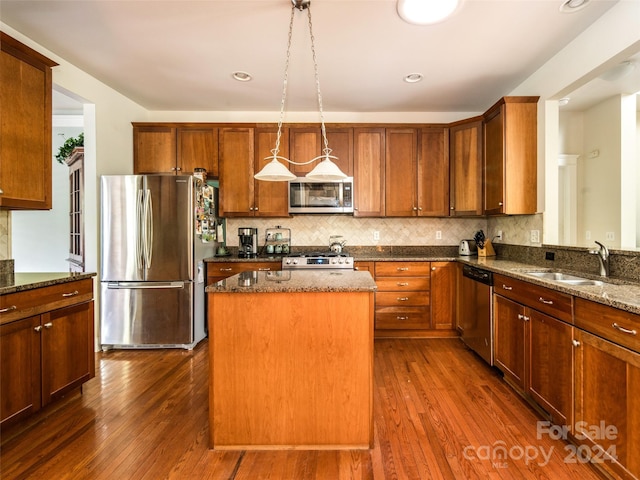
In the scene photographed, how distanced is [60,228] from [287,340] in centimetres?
442

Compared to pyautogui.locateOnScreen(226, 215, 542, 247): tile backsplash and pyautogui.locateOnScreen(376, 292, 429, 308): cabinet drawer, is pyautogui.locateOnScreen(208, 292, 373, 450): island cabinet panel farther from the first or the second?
pyautogui.locateOnScreen(226, 215, 542, 247): tile backsplash

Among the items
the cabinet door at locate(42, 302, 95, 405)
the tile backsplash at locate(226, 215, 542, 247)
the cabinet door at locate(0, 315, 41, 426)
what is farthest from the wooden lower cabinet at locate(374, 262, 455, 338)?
the cabinet door at locate(0, 315, 41, 426)

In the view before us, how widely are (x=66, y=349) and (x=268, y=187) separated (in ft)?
7.78

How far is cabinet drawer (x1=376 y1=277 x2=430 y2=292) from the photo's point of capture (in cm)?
354

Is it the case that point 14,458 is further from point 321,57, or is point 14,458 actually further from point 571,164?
point 571,164

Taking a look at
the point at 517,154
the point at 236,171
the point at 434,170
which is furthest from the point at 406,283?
the point at 236,171

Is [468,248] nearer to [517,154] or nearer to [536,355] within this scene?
[517,154]

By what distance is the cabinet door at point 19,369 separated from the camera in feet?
5.72

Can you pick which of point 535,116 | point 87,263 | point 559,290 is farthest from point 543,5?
point 87,263

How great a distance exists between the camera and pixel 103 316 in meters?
3.23

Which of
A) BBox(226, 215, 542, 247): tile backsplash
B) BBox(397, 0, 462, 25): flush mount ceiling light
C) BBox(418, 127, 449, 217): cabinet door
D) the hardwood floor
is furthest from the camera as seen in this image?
BBox(226, 215, 542, 247): tile backsplash

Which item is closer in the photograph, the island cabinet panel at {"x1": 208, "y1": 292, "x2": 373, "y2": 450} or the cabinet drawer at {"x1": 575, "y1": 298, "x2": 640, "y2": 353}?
the cabinet drawer at {"x1": 575, "y1": 298, "x2": 640, "y2": 353}

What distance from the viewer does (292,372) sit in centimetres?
176

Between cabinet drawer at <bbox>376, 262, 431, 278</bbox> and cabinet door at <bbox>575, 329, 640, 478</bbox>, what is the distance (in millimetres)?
1862
